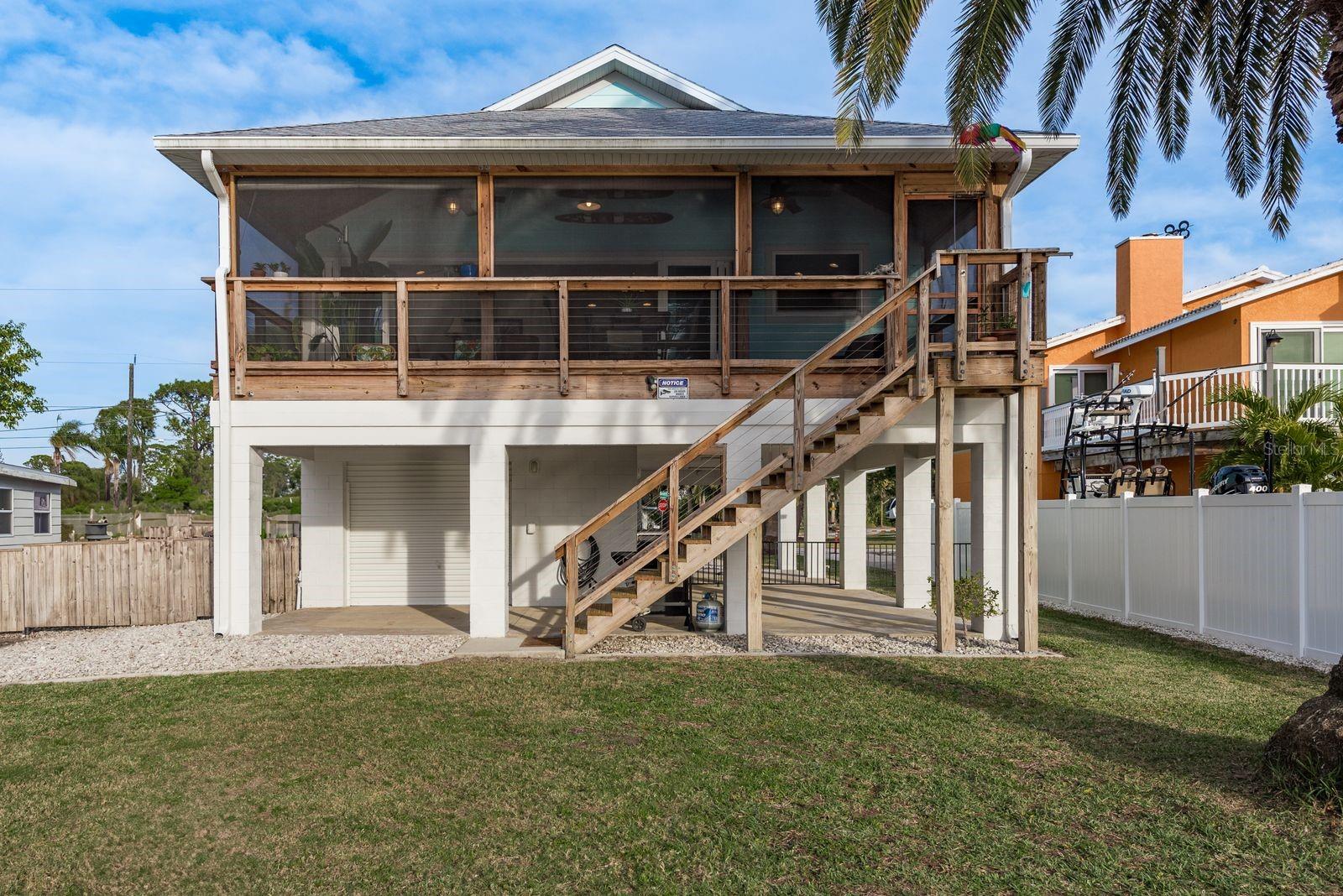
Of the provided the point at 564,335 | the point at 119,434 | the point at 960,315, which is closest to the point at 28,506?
the point at 564,335

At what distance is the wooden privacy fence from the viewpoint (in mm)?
11555

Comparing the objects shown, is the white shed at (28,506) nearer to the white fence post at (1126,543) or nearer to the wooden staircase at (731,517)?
the wooden staircase at (731,517)

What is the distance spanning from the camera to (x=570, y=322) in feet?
34.8

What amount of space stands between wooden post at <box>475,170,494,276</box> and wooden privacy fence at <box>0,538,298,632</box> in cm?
517

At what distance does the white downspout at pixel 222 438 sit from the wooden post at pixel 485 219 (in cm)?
287

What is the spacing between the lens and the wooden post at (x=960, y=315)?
8867 mm

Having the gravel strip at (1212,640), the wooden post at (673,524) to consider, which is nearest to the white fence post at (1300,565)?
the gravel strip at (1212,640)

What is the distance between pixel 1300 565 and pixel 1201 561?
5.96ft

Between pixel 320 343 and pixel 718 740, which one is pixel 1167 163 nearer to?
pixel 718 740

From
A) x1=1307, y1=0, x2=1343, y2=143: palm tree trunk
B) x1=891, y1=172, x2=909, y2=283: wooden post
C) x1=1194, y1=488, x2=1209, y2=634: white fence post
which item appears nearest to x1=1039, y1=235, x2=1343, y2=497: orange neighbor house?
x1=1194, y1=488, x2=1209, y2=634: white fence post

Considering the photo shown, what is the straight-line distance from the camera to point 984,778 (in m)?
5.18

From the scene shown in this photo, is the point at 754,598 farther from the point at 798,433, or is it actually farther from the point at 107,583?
the point at 107,583

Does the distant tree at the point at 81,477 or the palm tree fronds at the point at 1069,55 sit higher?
the palm tree fronds at the point at 1069,55

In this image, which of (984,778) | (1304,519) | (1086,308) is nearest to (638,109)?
(1304,519)
